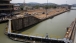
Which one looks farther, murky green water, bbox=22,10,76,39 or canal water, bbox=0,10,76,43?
murky green water, bbox=22,10,76,39

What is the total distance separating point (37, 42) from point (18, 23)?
31.3 ft

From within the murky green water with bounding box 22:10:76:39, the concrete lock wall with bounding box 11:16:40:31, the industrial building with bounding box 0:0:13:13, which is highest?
the industrial building with bounding box 0:0:13:13

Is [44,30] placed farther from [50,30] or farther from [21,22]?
[21,22]

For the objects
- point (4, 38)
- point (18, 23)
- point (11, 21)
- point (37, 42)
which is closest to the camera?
point (37, 42)

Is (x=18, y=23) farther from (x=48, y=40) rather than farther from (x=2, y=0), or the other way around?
(x=2, y=0)

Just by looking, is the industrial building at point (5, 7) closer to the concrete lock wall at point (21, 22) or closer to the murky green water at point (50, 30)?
the concrete lock wall at point (21, 22)

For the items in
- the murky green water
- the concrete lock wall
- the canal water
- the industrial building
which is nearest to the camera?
the canal water

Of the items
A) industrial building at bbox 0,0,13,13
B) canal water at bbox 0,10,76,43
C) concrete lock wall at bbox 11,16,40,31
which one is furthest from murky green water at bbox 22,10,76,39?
industrial building at bbox 0,0,13,13

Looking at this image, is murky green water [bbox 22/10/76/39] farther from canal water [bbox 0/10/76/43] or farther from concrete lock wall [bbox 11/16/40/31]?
concrete lock wall [bbox 11/16/40/31]

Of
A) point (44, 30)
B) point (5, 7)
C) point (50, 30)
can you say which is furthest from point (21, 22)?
point (5, 7)

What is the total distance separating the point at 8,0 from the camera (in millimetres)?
42500

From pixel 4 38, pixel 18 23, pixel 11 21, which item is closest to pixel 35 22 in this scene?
pixel 18 23

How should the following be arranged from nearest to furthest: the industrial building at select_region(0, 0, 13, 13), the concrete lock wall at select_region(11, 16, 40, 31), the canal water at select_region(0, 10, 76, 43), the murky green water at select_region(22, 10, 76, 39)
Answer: the canal water at select_region(0, 10, 76, 43) → the murky green water at select_region(22, 10, 76, 39) → the concrete lock wall at select_region(11, 16, 40, 31) → the industrial building at select_region(0, 0, 13, 13)

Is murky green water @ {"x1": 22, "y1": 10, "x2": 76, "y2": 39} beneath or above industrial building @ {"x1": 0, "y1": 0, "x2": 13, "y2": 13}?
beneath
